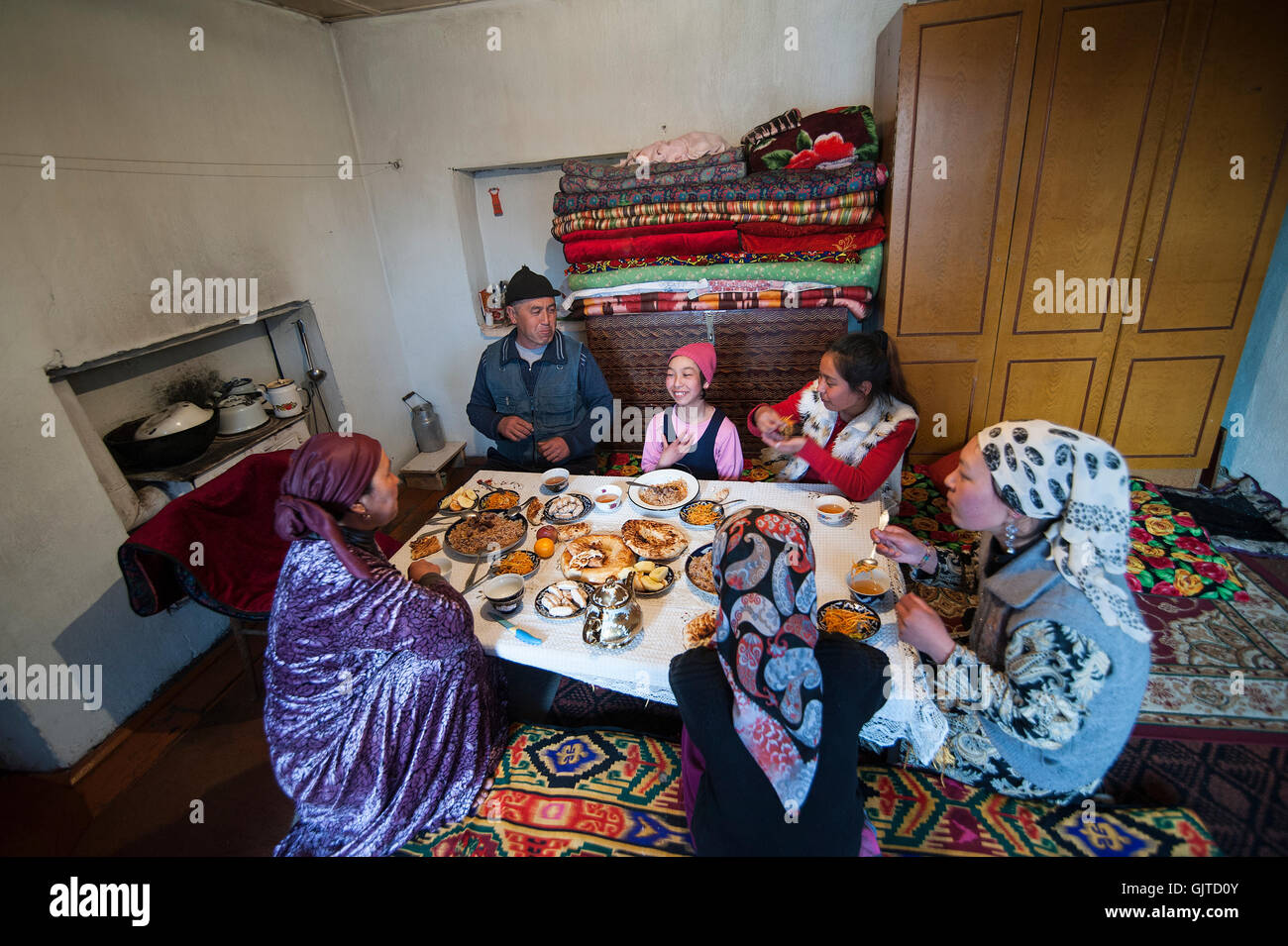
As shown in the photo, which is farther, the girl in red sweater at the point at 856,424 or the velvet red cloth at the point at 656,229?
the velvet red cloth at the point at 656,229

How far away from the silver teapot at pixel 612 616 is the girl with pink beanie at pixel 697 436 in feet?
3.76

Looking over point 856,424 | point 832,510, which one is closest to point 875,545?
point 832,510

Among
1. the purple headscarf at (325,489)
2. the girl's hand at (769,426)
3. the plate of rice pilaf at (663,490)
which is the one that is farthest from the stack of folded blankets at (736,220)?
the purple headscarf at (325,489)

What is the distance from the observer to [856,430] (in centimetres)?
274

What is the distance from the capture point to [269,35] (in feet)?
12.0

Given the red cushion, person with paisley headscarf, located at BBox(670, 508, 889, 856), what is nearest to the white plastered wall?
person with paisley headscarf, located at BBox(670, 508, 889, 856)

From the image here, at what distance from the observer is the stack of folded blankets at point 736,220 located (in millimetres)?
3582

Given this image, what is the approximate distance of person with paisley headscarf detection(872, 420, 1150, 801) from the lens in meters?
1.40

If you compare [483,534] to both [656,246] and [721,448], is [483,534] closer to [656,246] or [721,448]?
[721,448]

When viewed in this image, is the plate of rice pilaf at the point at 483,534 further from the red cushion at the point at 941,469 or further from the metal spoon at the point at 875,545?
the red cushion at the point at 941,469

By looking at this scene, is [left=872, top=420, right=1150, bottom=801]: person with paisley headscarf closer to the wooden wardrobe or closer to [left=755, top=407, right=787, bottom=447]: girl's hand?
[left=755, top=407, right=787, bottom=447]: girl's hand

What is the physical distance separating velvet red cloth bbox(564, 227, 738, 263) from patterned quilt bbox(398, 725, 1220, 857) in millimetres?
3042

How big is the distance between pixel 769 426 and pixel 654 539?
84 centimetres

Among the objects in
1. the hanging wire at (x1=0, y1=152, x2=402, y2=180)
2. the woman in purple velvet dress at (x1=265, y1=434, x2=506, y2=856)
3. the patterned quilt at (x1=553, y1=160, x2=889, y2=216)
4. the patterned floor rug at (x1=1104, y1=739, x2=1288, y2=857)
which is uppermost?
the hanging wire at (x1=0, y1=152, x2=402, y2=180)
